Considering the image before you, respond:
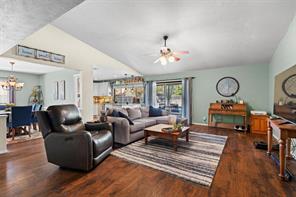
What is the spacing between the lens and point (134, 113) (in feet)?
15.5

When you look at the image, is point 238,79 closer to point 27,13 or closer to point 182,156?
point 182,156

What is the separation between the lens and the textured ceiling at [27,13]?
1.25 metres

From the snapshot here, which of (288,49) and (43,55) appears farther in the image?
(43,55)

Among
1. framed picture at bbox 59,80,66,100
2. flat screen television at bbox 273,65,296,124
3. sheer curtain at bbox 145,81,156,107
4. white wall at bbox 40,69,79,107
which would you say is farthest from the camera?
sheer curtain at bbox 145,81,156,107

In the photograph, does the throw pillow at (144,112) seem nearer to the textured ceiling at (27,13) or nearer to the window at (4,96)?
the textured ceiling at (27,13)

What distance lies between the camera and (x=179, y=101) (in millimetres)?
6688

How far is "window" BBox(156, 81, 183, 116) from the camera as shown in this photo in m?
6.67

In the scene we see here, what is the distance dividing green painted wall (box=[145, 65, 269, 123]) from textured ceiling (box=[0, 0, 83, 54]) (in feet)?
18.0

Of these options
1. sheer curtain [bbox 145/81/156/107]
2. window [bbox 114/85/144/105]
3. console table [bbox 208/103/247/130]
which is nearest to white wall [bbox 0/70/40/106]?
window [bbox 114/85/144/105]

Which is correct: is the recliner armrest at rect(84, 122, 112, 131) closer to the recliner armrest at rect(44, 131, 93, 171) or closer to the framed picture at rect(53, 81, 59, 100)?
the recliner armrest at rect(44, 131, 93, 171)

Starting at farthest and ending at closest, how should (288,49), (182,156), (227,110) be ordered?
(227,110), (288,49), (182,156)

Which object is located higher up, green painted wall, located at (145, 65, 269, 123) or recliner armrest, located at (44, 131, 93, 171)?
green painted wall, located at (145, 65, 269, 123)

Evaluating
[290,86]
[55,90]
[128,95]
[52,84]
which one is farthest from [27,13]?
[128,95]

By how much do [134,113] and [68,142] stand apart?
8.40 feet
